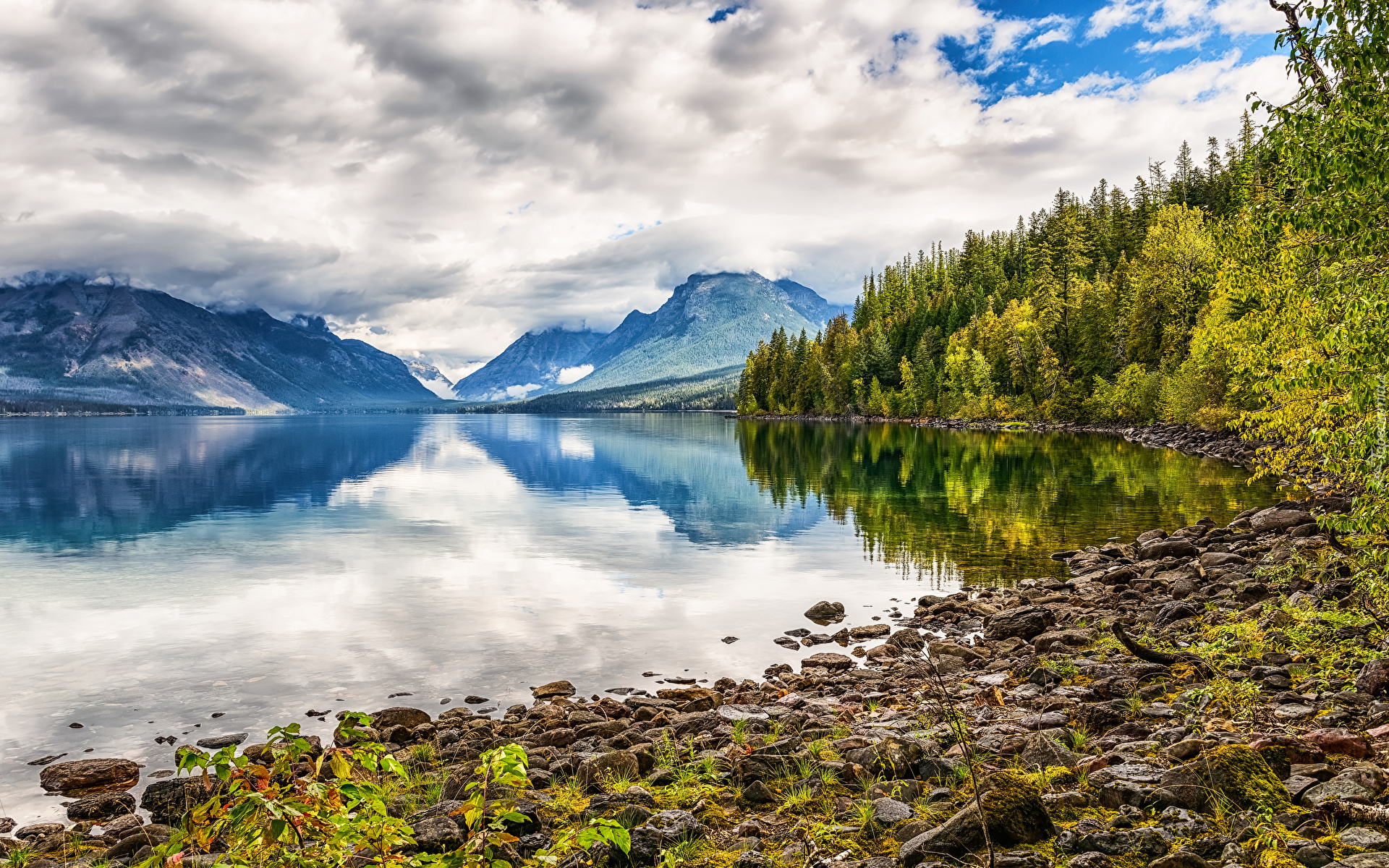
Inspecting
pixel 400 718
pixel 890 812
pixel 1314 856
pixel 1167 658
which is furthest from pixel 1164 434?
pixel 1314 856

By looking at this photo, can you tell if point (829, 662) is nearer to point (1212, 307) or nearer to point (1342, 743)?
point (1342, 743)

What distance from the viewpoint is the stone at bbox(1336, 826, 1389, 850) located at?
24.5 ft

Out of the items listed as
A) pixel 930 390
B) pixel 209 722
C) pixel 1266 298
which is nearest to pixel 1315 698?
pixel 1266 298

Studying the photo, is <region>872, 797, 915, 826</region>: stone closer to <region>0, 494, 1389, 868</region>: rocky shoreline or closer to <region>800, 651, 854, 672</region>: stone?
<region>0, 494, 1389, 868</region>: rocky shoreline

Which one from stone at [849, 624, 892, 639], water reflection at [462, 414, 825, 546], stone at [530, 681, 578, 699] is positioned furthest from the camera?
water reflection at [462, 414, 825, 546]

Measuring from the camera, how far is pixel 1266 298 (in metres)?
19.0

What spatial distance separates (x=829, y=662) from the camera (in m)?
20.7

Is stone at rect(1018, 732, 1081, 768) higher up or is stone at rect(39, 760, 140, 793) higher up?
stone at rect(1018, 732, 1081, 768)

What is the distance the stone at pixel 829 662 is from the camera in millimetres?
20438

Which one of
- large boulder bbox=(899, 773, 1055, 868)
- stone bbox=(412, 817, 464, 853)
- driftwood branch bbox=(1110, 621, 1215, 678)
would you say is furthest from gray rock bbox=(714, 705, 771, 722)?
large boulder bbox=(899, 773, 1055, 868)

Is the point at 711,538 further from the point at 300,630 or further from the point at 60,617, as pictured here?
the point at 60,617

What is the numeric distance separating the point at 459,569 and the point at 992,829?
2989 cm

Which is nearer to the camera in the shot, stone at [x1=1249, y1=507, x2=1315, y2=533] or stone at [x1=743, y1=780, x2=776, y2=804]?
stone at [x1=743, y1=780, x2=776, y2=804]

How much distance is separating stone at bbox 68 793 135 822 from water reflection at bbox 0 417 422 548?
34.7 meters
